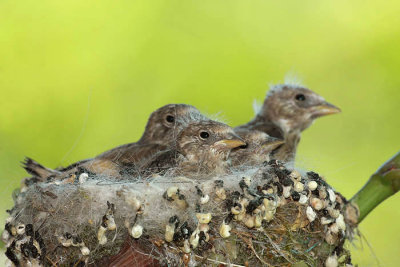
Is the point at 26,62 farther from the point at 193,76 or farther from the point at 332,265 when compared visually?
the point at 332,265

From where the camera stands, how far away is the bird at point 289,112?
6.20 meters

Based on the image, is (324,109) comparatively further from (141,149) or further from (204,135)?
(141,149)

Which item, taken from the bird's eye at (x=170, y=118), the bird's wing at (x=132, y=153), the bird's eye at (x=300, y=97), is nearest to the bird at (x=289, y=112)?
the bird's eye at (x=300, y=97)

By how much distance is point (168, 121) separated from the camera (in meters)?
5.67

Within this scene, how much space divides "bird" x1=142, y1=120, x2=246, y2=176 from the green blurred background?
3.24 feet

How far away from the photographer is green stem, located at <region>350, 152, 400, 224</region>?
12.3ft

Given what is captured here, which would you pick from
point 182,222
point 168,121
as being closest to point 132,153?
point 168,121

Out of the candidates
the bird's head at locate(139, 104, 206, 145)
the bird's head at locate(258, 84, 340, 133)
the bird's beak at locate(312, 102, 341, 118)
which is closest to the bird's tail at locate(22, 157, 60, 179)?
the bird's head at locate(139, 104, 206, 145)

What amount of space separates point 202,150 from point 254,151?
438 millimetres

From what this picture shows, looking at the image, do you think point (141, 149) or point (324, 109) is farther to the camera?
point (324, 109)

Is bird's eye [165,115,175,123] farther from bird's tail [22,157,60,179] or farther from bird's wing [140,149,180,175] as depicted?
bird's tail [22,157,60,179]

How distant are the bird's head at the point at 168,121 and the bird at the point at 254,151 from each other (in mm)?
398

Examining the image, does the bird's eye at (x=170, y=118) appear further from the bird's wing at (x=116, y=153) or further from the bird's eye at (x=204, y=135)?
the bird's eye at (x=204, y=135)

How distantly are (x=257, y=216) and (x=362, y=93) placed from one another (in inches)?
130
